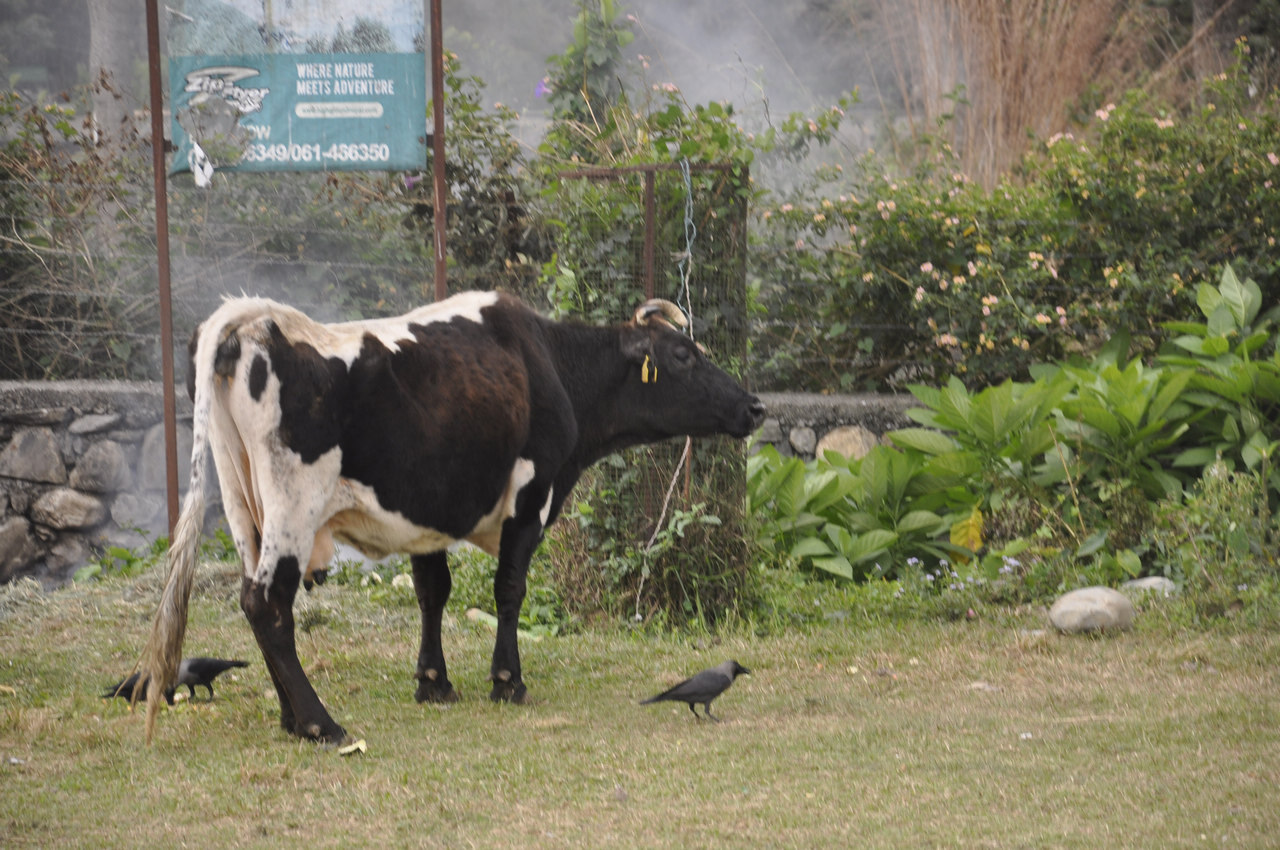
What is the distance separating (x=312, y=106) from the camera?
786 centimetres

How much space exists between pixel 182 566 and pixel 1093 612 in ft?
13.9

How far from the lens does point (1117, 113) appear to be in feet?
31.3

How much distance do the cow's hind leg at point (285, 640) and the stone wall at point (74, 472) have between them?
4659 mm

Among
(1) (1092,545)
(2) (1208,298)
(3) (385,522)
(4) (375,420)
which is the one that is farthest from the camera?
(2) (1208,298)

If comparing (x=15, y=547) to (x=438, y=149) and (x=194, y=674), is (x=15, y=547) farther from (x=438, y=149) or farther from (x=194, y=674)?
(x=194, y=674)

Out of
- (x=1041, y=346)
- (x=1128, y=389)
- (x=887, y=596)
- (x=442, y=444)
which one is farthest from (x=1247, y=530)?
(x=442, y=444)

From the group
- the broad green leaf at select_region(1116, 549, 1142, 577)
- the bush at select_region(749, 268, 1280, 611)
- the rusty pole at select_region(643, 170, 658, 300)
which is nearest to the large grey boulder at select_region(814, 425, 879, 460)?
the bush at select_region(749, 268, 1280, 611)

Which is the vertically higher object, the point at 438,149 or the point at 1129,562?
the point at 438,149

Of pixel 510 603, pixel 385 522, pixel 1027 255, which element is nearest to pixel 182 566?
pixel 385 522

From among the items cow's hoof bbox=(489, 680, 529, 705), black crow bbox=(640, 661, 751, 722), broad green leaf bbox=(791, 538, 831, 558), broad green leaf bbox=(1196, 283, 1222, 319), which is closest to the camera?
black crow bbox=(640, 661, 751, 722)

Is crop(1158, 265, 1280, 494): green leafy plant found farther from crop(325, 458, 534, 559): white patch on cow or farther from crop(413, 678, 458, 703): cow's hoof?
crop(413, 678, 458, 703): cow's hoof

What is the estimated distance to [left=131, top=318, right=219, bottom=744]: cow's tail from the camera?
4559mm

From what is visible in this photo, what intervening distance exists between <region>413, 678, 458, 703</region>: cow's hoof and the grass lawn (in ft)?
0.27

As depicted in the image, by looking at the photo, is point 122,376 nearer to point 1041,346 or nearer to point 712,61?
point 1041,346
